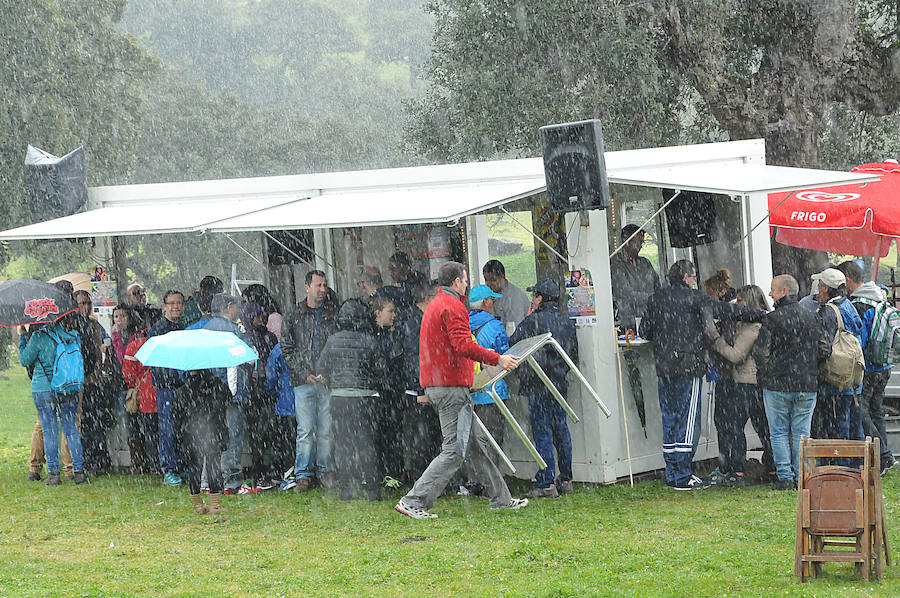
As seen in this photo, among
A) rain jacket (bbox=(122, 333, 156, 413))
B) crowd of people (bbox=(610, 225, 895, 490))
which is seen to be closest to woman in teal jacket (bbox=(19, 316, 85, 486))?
rain jacket (bbox=(122, 333, 156, 413))

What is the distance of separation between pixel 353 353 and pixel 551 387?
4.56 feet

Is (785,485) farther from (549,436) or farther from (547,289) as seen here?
(547,289)

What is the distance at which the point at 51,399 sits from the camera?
9.70 metres

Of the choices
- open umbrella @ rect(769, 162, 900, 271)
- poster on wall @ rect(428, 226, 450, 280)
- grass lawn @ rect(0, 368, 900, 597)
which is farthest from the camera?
poster on wall @ rect(428, 226, 450, 280)

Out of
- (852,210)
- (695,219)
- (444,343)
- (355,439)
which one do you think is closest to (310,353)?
(355,439)

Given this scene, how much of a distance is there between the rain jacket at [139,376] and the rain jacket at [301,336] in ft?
5.56

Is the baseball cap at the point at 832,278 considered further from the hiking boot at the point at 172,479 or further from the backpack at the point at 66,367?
the backpack at the point at 66,367

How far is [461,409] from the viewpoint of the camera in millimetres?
7574

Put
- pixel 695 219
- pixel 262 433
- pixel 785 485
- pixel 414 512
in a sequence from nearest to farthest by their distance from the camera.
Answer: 1. pixel 414 512
2. pixel 785 485
3. pixel 262 433
4. pixel 695 219

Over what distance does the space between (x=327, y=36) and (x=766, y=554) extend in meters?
85.8

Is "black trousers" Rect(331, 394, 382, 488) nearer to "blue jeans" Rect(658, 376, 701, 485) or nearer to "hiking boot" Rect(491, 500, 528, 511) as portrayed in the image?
"hiking boot" Rect(491, 500, 528, 511)

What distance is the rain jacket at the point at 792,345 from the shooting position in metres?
7.89

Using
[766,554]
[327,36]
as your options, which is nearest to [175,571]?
[766,554]

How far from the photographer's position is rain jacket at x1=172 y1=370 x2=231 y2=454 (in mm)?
7676
